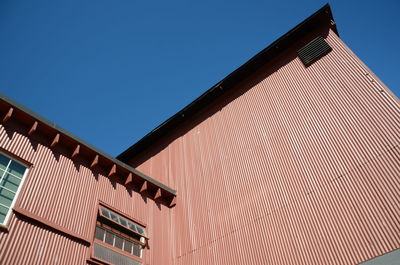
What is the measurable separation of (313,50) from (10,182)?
43.8ft

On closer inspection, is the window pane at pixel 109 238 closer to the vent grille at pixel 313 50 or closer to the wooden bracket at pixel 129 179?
the wooden bracket at pixel 129 179

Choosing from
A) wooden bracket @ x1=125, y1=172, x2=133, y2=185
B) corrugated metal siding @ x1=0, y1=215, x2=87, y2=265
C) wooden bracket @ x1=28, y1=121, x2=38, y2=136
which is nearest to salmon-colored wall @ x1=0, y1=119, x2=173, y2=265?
corrugated metal siding @ x1=0, y1=215, x2=87, y2=265

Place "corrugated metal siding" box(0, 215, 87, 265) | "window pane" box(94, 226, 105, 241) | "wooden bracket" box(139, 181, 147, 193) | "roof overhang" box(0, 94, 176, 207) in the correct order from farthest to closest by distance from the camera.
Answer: "wooden bracket" box(139, 181, 147, 193) < "window pane" box(94, 226, 105, 241) < "roof overhang" box(0, 94, 176, 207) < "corrugated metal siding" box(0, 215, 87, 265)

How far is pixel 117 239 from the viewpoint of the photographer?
1296 centimetres

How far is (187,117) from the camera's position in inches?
776

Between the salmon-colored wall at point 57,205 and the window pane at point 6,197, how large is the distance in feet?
0.75

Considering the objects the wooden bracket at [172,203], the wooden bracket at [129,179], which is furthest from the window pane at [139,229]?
the wooden bracket at [172,203]

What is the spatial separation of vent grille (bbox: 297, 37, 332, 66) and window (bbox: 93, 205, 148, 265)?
34.7 ft

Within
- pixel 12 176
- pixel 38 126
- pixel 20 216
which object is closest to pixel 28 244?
pixel 20 216

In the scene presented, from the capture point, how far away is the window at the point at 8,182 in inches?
388

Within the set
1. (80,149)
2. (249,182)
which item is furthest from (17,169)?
(249,182)

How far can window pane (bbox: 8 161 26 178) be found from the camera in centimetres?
1087

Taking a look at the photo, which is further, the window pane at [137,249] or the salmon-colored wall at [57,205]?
the window pane at [137,249]

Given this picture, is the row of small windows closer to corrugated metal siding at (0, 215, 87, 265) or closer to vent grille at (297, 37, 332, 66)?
corrugated metal siding at (0, 215, 87, 265)
